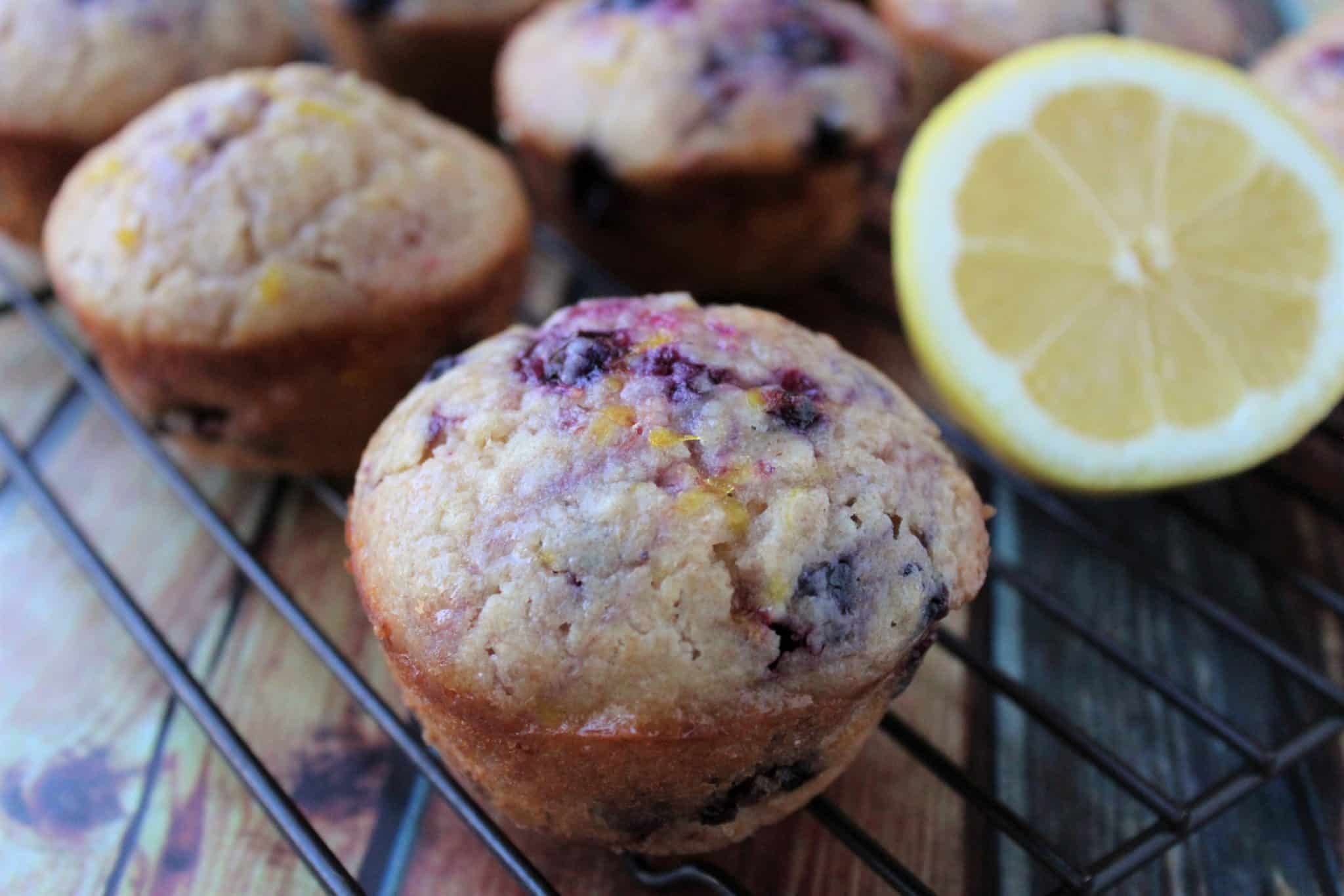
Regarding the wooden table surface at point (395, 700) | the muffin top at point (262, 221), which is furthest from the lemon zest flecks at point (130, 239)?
the wooden table surface at point (395, 700)

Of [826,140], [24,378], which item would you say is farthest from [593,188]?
[24,378]

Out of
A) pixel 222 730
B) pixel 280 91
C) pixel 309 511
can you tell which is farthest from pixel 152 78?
pixel 222 730

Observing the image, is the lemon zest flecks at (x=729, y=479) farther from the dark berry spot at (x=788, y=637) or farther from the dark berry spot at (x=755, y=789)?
the dark berry spot at (x=755, y=789)

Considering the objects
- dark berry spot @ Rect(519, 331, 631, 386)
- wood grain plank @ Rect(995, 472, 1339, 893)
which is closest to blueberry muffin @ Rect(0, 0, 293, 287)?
dark berry spot @ Rect(519, 331, 631, 386)

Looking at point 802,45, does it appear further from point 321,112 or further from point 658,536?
point 658,536

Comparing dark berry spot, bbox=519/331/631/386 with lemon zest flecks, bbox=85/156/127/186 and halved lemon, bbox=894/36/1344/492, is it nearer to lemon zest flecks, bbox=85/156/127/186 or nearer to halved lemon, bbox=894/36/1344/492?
halved lemon, bbox=894/36/1344/492

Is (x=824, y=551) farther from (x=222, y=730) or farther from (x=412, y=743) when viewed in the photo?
(x=222, y=730)
